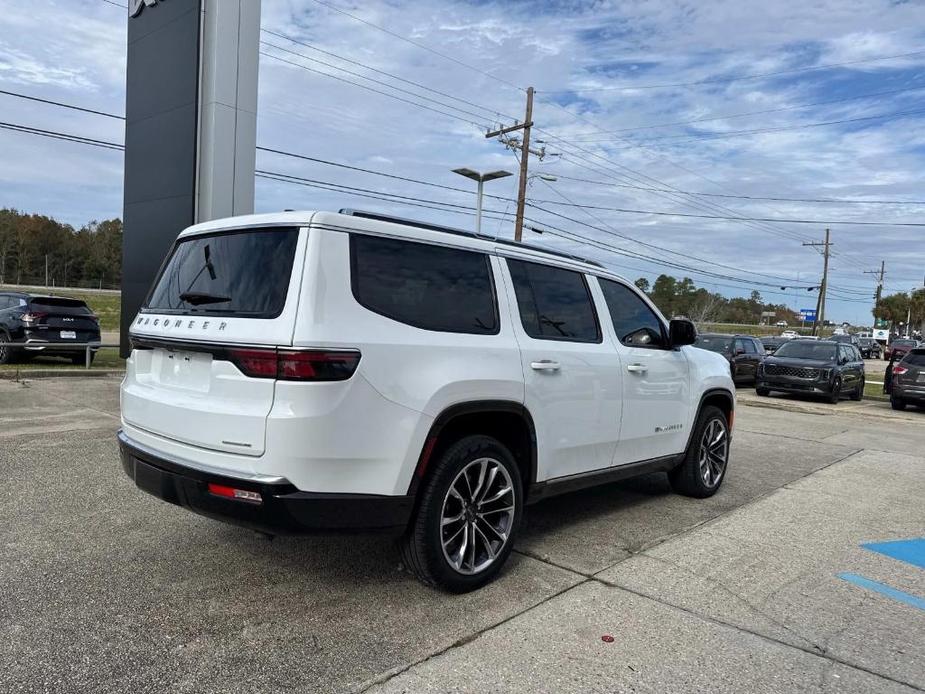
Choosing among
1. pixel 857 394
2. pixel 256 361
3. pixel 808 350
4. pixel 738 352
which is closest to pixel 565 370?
pixel 256 361

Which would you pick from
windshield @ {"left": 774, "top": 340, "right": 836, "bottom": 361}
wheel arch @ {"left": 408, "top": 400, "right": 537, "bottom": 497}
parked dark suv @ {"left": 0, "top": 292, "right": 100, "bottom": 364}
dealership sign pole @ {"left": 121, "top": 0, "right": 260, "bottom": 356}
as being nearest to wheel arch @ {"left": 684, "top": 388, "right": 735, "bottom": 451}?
wheel arch @ {"left": 408, "top": 400, "right": 537, "bottom": 497}

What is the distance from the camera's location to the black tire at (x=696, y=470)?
19.3 feet

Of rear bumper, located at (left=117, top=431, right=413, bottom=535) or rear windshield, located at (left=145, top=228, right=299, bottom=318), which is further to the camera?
rear windshield, located at (left=145, top=228, right=299, bottom=318)

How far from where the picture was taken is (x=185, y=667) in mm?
2852

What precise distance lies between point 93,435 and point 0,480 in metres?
1.96

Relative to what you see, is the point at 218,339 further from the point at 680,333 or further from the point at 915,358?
the point at 915,358

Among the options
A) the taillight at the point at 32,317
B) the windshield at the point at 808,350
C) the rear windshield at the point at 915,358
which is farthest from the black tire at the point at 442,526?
the windshield at the point at 808,350

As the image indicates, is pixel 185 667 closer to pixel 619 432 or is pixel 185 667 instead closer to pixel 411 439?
pixel 411 439

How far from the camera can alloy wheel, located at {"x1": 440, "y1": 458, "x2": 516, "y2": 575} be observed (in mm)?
3686

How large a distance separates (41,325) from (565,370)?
42.1 ft

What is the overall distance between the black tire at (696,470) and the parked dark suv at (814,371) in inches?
505

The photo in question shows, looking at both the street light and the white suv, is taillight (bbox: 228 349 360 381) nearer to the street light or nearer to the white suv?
the white suv

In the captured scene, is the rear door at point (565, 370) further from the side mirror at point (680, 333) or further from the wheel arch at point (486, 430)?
the side mirror at point (680, 333)

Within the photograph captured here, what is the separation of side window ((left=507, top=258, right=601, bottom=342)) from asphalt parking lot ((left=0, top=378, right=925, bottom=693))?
1.40 meters
